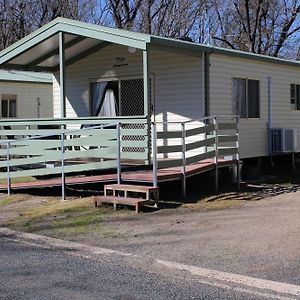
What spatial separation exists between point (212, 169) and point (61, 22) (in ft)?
16.3

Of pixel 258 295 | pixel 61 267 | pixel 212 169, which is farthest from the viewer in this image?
pixel 212 169

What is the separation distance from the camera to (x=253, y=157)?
15492 mm

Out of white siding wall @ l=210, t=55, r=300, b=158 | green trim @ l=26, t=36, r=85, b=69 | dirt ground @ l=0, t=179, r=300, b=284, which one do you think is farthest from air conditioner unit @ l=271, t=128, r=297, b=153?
green trim @ l=26, t=36, r=85, b=69

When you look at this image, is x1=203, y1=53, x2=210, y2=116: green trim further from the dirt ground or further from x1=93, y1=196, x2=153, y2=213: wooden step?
x1=93, y1=196, x2=153, y2=213: wooden step

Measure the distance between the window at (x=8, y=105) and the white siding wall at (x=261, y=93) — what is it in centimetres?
1112

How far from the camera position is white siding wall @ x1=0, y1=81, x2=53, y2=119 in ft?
74.5

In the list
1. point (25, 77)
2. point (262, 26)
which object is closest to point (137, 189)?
point (25, 77)

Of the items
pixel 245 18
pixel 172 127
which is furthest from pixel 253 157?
pixel 245 18

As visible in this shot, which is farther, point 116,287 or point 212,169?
point 212,169

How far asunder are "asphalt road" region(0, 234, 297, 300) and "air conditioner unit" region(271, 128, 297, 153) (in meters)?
9.61

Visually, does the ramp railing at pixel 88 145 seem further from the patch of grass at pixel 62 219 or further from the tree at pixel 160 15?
the tree at pixel 160 15

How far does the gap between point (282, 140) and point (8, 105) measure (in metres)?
11.8

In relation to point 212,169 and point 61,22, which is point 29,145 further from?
point 212,169

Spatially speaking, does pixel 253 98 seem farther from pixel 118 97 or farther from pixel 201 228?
pixel 201 228
